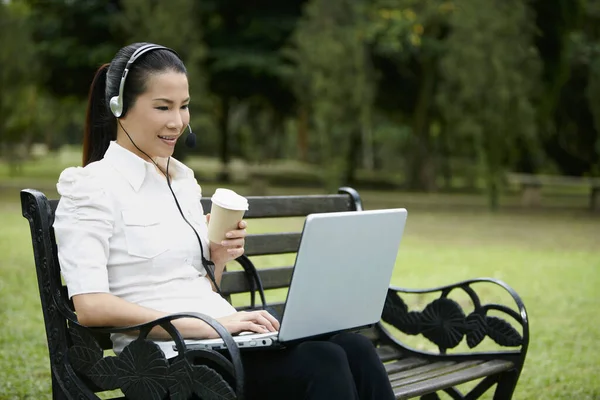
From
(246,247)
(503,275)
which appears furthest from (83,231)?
(503,275)

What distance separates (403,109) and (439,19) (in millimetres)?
6513

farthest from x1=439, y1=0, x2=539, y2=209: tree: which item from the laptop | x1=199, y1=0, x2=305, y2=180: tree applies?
the laptop

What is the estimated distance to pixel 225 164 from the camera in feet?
115

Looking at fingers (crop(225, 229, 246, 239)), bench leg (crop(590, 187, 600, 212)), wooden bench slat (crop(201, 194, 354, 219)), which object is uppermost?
fingers (crop(225, 229, 246, 239))

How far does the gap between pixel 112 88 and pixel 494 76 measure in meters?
19.0

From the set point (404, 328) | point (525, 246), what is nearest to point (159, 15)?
point (525, 246)

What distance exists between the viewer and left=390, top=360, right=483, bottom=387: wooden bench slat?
3.92 meters

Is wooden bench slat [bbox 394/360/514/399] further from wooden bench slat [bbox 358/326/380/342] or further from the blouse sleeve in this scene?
the blouse sleeve

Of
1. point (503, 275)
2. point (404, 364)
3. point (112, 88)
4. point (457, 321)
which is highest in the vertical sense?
point (112, 88)

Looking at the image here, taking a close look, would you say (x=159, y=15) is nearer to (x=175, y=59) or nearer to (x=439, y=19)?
(x=439, y=19)

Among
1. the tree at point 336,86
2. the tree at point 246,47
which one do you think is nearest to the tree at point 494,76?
the tree at point 336,86

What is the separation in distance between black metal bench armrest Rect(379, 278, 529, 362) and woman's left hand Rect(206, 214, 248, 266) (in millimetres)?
1280

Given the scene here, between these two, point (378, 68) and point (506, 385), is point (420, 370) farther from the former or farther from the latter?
point (378, 68)

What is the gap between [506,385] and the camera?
14.5 feet
